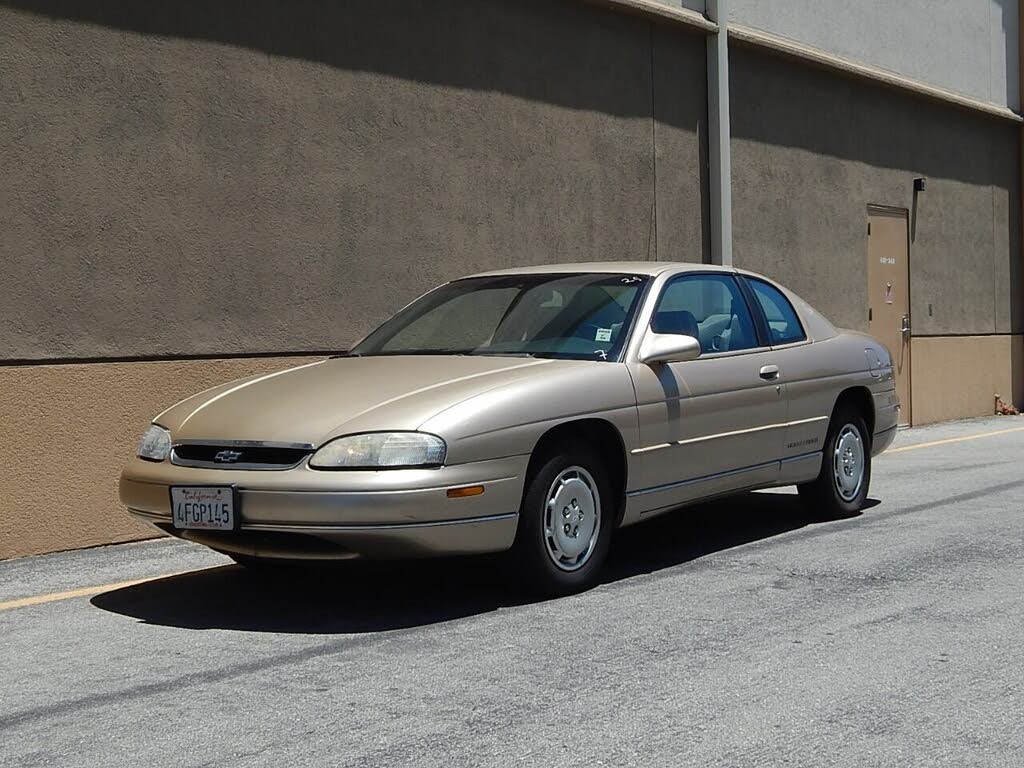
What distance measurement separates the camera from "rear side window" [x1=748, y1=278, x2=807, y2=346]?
784 cm

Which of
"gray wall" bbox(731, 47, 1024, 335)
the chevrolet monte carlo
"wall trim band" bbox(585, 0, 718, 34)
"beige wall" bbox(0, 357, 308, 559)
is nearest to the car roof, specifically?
the chevrolet monte carlo

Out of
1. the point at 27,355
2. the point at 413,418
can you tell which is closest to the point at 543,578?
the point at 413,418

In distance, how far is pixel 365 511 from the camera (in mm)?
5402

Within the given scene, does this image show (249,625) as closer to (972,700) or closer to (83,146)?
(972,700)

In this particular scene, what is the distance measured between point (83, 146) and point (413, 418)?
3566 mm

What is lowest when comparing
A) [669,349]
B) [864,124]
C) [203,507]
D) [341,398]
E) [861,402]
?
[203,507]

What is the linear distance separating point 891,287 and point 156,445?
12.0m

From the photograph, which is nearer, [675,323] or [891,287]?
[675,323]

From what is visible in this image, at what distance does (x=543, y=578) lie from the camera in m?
5.99

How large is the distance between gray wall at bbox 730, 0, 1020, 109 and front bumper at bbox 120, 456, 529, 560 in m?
9.46

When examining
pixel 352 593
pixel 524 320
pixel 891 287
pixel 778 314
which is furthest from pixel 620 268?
pixel 891 287

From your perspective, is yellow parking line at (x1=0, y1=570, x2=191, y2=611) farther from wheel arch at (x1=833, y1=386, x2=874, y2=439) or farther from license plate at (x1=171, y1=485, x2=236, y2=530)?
wheel arch at (x1=833, y1=386, x2=874, y2=439)

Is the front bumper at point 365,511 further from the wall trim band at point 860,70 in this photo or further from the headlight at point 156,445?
the wall trim band at point 860,70

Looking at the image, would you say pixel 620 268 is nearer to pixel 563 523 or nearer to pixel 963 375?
pixel 563 523
